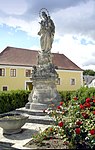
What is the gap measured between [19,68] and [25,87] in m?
3.14

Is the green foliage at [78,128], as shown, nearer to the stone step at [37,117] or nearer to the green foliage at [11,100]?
the stone step at [37,117]

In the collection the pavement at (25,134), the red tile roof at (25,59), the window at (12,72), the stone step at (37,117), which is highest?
the red tile roof at (25,59)

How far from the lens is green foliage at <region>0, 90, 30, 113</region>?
13.9m

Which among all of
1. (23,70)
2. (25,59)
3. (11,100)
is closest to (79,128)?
(11,100)

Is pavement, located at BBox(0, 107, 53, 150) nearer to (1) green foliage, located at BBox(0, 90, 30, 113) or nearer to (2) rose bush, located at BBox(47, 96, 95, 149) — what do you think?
(2) rose bush, located at BBox(47, 96, 95, 149)

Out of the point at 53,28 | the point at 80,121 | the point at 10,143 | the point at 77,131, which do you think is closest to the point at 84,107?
the point at 80,121

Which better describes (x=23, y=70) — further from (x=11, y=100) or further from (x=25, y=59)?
(x=11, y=100)

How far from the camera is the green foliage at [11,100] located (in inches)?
545

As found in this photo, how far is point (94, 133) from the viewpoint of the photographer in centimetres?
537

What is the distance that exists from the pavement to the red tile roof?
22104 mm

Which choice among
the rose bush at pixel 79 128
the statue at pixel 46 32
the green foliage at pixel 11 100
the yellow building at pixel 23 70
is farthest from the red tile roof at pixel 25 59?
the rose bush at pixel 79 128

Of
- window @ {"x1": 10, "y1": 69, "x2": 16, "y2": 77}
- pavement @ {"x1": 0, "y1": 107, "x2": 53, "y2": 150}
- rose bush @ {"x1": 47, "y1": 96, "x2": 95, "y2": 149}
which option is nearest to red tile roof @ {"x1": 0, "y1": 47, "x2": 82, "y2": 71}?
window @ {"x1": 10, "y1": 69, "x2": 16, "y2": 77}

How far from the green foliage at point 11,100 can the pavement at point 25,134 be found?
3703 millimetres

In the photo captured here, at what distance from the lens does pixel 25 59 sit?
1357 inches
